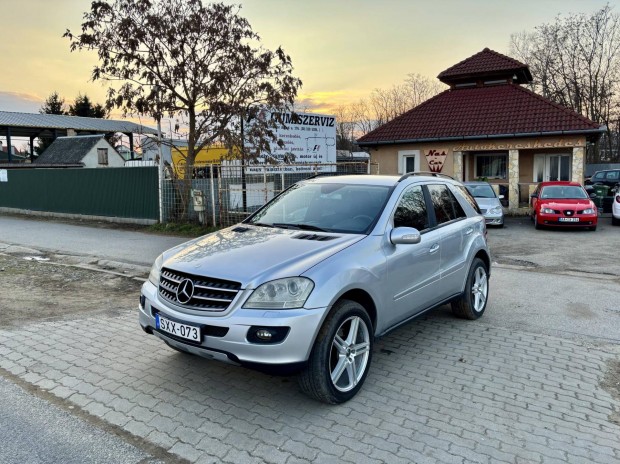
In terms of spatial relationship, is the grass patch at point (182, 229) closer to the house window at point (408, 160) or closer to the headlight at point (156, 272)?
the headlight at point (156, 272)

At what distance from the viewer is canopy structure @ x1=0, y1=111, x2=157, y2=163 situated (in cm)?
4381

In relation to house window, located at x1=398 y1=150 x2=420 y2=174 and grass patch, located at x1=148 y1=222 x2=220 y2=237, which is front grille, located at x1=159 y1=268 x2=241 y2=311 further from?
house window, located at x1=398 y1=150 x2=420 y2=174

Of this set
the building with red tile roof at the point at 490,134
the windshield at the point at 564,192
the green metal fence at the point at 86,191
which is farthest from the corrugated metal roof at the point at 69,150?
the windshield at the point at 564,192

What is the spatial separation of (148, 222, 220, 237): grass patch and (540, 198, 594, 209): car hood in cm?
1016

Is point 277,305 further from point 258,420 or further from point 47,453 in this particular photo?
point 47,453

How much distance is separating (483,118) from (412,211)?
17.9 metres

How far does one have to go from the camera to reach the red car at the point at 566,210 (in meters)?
15.0

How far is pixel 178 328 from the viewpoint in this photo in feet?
12.2

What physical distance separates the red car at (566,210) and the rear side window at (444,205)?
10.8 metres

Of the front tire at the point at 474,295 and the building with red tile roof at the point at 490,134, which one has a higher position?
the building with red tile roof at the point at 490,134

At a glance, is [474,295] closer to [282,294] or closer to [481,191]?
[282,294]

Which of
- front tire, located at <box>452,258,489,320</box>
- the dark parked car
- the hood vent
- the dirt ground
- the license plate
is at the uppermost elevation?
the dark parked car

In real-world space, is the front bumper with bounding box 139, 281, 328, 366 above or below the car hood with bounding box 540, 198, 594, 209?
below

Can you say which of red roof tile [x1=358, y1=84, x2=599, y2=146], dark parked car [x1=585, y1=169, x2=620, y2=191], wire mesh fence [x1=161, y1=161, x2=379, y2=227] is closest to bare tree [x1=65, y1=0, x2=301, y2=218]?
wire mesh fence [x1=161, y1=161, x2=379, y2=227]
